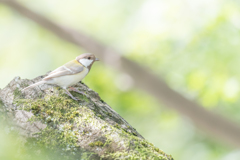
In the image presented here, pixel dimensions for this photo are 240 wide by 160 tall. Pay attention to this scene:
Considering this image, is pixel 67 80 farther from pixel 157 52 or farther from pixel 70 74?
pixel 157 52

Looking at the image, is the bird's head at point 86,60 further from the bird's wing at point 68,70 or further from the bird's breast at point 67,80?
the bird's breast at point 67,80

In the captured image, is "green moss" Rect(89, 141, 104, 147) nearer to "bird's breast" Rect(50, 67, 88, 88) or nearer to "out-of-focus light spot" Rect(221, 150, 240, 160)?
"bird's breast" Rect(50, 67, 88, 88)

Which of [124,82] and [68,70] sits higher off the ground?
[124,82]

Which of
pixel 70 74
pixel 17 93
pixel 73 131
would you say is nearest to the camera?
pixel 73 131

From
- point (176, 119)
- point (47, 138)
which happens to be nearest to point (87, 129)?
point (47, 138)

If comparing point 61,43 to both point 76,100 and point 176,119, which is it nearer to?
point 176,119

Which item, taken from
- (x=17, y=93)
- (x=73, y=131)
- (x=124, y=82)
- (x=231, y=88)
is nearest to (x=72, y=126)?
(x=73, y=131)

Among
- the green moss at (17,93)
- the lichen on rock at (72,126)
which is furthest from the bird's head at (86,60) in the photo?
the green moss at (17,93)
